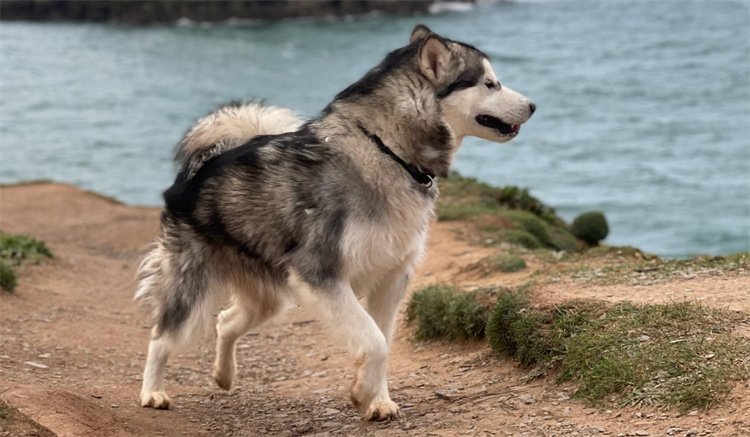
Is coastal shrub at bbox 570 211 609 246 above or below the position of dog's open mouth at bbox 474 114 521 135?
below

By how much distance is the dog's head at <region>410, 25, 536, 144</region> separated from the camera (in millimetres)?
6750

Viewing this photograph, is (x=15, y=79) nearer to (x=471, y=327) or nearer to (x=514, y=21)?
(x=514, y=21)

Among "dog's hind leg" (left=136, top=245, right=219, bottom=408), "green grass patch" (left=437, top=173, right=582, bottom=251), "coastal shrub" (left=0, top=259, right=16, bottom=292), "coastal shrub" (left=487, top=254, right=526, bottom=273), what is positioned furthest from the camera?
"green grass patch" (left=437, top=173, right=582, bottom=251)

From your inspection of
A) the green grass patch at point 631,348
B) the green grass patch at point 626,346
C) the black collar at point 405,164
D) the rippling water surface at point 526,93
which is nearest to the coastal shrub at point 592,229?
the rippling water surface at point 526,93

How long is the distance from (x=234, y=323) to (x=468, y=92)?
99.2 inches

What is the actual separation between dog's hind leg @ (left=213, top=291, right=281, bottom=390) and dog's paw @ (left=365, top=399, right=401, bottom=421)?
1216 mm

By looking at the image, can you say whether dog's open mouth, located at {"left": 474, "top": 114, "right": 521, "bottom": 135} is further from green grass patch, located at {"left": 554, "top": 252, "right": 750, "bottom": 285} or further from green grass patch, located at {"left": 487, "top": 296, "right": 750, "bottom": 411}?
green grass patch, located at {"left": 554, "top": 252, "right": 750, "bottom": 285}

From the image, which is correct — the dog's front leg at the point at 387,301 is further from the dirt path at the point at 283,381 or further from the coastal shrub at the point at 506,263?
the coastal shrub at the point at 506,263

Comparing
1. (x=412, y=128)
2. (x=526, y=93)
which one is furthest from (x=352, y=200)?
(x=526, y=93)

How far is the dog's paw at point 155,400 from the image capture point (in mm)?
7699

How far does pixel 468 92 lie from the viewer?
6.77 metres

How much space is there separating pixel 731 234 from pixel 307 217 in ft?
77.7

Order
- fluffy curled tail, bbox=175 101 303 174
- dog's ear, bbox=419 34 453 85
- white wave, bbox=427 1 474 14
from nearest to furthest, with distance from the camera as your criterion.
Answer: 1. dog's ear, bbox=419 34 453 85
2. fluffy curled tail, bbox=175 101 303 174
3. white wave, bbox=427 1 474 14

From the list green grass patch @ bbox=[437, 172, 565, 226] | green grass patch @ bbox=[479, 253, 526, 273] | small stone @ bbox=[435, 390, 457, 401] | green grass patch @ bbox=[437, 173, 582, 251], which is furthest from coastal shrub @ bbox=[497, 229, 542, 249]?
small stone @ bbox=[435, 390, 457, 401]
